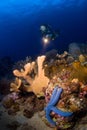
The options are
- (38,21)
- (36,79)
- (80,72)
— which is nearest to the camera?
(80,72)

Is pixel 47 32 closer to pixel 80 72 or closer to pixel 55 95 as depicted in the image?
pixel 80 72

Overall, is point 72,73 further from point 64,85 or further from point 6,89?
point 6,89

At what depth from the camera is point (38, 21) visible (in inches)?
1564

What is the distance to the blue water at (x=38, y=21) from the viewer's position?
115 ft

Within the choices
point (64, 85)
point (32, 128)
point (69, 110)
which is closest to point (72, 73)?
point (64, 85)

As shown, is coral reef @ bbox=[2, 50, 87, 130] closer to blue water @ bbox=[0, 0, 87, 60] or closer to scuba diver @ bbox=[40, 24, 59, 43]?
scuba diver @ bbox=[40, 24, 59, 43]

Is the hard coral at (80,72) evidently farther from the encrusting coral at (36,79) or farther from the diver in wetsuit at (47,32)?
the diver in wetsuit at (47,32)

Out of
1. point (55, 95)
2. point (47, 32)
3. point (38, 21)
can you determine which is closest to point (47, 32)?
point (47, 32)

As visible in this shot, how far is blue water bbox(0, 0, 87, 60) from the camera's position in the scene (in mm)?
35062

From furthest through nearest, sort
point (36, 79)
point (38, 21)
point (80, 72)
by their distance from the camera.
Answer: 1. point (38, 21)
2. point (36, 79)
3. point (80, 72)

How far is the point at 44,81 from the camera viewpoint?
20.1ft

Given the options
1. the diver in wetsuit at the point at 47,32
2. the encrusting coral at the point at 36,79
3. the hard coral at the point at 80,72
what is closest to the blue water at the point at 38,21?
the diver in wetsuit at the point at 47,32

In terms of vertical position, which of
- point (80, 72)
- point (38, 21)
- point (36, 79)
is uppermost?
point (38, 21)

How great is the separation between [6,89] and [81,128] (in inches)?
142
